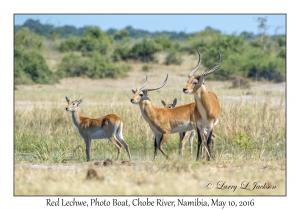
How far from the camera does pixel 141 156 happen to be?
1262 cm

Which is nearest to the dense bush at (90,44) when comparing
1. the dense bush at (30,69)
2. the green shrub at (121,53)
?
the green shrub at (121,53)

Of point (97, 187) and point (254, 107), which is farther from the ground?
point (254, 107)

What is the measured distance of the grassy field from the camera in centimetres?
828

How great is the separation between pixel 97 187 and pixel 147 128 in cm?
633

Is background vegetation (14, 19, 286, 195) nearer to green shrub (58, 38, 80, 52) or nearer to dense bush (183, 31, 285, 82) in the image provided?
dense bush (183, 31, 285, 82)

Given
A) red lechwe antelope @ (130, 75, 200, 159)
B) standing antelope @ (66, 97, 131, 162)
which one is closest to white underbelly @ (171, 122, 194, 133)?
red lechwe antelope @ (130, 75, 200, 159)

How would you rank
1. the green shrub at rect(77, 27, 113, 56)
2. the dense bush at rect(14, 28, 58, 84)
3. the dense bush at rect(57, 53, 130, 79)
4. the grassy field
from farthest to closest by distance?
the green shrub at rect(77, 27, 113, 56)
the dense bush at rect(57, 53, 130, 79)
the dense bush at rect(14, 28, 58, 84)
the grassy field

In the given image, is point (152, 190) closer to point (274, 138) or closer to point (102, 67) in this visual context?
point (274, 138)

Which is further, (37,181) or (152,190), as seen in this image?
(37,181)

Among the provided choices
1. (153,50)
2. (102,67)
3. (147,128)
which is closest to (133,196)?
(147,128)

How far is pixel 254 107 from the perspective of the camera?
50.5 ft
